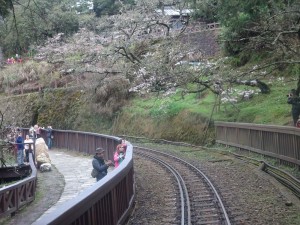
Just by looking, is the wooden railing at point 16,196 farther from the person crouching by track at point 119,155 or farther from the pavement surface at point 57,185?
the person crouching by track at point 119,155

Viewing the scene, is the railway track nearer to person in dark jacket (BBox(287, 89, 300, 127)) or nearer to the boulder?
the boulder

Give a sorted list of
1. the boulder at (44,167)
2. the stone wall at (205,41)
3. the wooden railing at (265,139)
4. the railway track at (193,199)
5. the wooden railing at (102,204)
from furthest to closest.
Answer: the stone wall at (205,41)
the boulder at (44,167)
the wooden railing at (265,139)
the railway track at (193,199)
the wooden railing at (102,204)

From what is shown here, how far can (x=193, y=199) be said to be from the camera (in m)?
12.6

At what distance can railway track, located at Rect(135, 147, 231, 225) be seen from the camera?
412 inches

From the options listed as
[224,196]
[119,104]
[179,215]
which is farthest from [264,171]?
[119,104]

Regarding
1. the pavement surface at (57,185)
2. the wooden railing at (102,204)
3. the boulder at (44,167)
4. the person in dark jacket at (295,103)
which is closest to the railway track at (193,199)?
the wooden railing at (102,204)

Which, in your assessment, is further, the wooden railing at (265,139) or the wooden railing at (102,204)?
the wooden railing at (265,139)

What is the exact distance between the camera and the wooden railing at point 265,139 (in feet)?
55.1

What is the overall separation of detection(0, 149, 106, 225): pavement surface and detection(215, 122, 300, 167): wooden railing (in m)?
7.47

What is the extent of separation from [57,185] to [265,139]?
361 inches

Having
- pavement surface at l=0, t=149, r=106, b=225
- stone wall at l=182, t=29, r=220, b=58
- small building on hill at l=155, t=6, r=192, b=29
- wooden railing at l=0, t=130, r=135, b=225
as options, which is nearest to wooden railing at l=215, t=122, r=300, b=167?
wooden railing at l=0, t=130, r=135, b=225

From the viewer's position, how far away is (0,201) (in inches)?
481

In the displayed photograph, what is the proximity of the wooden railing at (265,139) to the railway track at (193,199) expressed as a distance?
3.46 meters

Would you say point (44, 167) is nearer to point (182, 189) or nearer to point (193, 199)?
point (182, 189)
